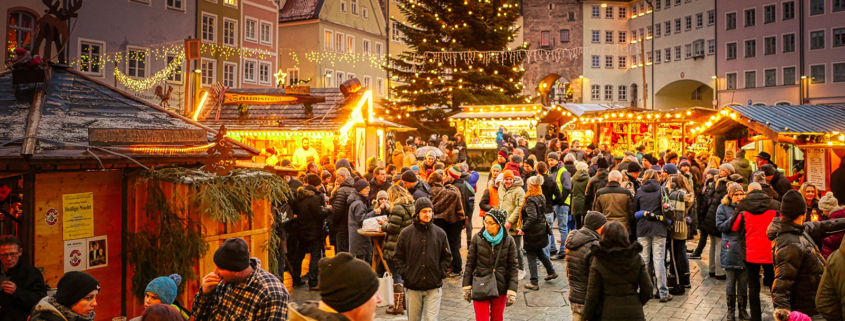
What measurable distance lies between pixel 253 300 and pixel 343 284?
156 cm

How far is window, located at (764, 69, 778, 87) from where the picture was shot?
42.4 m

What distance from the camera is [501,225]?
6457 millimetres

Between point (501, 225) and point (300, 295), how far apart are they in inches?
152

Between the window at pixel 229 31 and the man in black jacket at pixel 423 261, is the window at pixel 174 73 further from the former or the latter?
the man in black jacket at pixel 423 261

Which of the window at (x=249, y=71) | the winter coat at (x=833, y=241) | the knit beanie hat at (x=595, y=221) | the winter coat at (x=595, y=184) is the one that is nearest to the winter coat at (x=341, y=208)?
the winter coat at (x=595, y=184)

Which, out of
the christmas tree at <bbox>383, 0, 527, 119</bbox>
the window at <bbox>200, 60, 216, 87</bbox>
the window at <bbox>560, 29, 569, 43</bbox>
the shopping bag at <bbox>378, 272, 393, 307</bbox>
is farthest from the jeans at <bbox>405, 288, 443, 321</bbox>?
the window at <bbox>560, 29, 569, 43</bbox>

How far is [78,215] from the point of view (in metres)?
6.23

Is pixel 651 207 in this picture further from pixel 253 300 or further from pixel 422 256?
pixel 253 300

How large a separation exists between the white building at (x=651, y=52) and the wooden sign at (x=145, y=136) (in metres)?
46.3

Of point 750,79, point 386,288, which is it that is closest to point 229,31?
point 386,288

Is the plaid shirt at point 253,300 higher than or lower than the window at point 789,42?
lower

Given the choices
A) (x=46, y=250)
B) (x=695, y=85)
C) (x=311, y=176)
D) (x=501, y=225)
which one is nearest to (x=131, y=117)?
(x=46, y=250)

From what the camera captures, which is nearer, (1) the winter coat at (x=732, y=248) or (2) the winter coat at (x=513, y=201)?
(1) the winter coat at (x=732, y=248)

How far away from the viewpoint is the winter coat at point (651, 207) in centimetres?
838
